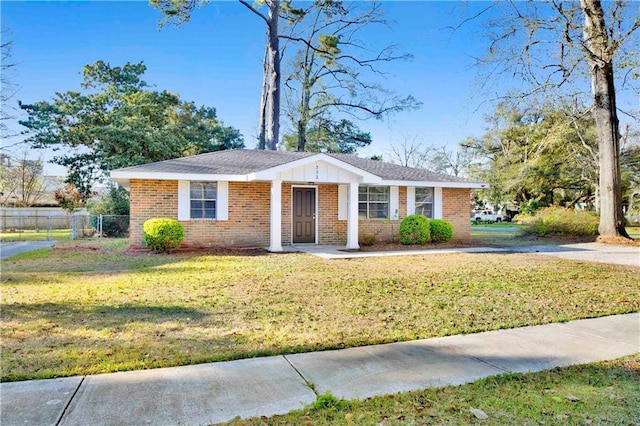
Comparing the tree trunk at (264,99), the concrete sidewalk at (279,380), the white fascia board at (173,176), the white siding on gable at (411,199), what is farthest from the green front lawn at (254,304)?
the tree trunk at (264,99)

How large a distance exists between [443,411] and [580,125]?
112ft

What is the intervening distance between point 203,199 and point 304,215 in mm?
3684

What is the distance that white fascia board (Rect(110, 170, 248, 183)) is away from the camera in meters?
12.4

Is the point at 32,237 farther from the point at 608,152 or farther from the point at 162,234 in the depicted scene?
the point at 608,152

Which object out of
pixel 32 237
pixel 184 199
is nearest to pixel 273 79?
pixel 184 199

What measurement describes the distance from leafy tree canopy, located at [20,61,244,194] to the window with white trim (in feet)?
49.9

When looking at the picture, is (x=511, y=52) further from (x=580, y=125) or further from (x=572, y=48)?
(x=580, y=125)

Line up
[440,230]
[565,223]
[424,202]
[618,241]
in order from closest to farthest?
[440,230] < [424,202] < [618,241] < [565,223]

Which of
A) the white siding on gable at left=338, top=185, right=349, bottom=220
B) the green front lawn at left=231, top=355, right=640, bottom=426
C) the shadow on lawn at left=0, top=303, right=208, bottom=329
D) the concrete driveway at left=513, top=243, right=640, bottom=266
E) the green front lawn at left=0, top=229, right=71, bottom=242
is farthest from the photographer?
the green front lawn at left=0, top=229, right=71, bottom=242

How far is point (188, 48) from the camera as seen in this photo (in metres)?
20.7

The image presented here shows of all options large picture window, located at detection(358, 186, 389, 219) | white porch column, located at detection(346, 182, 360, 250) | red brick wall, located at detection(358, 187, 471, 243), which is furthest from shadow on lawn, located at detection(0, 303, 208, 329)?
red brick wall, located at detection(358, 187, 471, 243)

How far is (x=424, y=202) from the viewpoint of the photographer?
16.4m

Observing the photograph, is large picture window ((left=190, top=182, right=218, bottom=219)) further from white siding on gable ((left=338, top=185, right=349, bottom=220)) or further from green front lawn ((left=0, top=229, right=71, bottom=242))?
green front lawn ((left=0, top=229, right=71, bottom=242))

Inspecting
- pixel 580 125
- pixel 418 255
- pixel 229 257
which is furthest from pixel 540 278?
pixel 580 125
